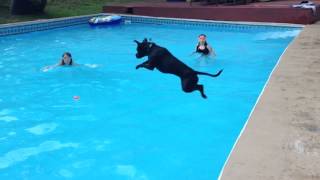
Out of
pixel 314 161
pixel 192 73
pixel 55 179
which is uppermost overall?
pixel 192 73

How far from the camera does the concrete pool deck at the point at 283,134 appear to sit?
11.7 feet

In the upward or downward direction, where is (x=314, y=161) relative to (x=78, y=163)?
upward

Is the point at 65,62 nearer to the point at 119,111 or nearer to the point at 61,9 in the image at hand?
the point at 119,111

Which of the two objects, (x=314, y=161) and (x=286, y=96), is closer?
(x=314, y=161)

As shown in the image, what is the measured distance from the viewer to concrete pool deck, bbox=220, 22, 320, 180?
11.7 ft

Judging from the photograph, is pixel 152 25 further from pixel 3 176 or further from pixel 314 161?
pixel 314 161

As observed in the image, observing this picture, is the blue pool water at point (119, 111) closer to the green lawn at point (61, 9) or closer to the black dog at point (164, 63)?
the black dog at point (164, 63)

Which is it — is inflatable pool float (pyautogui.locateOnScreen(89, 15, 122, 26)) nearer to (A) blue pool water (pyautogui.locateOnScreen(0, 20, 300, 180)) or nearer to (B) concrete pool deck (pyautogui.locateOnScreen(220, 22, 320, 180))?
(A) blue pool water (pyautogui.locateOnScreen(0, 20, 300, 180))

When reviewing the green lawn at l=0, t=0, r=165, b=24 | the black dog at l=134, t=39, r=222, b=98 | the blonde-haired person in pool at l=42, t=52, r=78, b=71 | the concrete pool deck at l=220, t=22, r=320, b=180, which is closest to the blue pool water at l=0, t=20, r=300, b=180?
the blonde-haired person in pool at l=42, t=52, r=78, b=71

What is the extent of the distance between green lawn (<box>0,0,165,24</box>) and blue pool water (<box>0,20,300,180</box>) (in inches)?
106

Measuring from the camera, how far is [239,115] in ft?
23.2

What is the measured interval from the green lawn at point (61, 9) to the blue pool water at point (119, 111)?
270cm

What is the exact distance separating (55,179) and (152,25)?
437 inches

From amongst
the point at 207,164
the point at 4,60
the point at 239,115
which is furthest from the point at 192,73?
the point at 4,60
